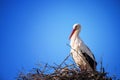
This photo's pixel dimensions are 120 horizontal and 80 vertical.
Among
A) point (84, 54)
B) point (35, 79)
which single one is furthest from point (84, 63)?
point (35, 79)

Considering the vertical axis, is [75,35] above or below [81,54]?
above

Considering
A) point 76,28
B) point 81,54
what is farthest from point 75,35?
point 81,54

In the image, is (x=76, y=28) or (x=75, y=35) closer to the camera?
(x=75, y=35)

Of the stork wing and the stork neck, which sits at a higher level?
the stork neck

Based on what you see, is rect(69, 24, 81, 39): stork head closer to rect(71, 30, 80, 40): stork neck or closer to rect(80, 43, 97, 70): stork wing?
rect(71, 30, 80, 40): stork neck

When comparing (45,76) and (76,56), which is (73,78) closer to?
(45,76)

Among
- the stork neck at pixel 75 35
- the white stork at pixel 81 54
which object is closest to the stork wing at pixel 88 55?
the white stork at pixel 81 54

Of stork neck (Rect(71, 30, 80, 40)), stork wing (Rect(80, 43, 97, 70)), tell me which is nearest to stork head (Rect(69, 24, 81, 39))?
stork neck (Rect(71, 30, 80, 40))

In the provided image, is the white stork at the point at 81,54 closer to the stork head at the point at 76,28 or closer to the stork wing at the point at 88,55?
the stork wing at the point at 88,55

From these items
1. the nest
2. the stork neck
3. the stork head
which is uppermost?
the stork head

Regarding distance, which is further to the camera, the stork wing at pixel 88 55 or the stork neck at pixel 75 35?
the stork neck at pixel 75 35

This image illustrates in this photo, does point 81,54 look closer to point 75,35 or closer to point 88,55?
point 88,55

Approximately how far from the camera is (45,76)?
101 inches

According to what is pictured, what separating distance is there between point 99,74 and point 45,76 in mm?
477
